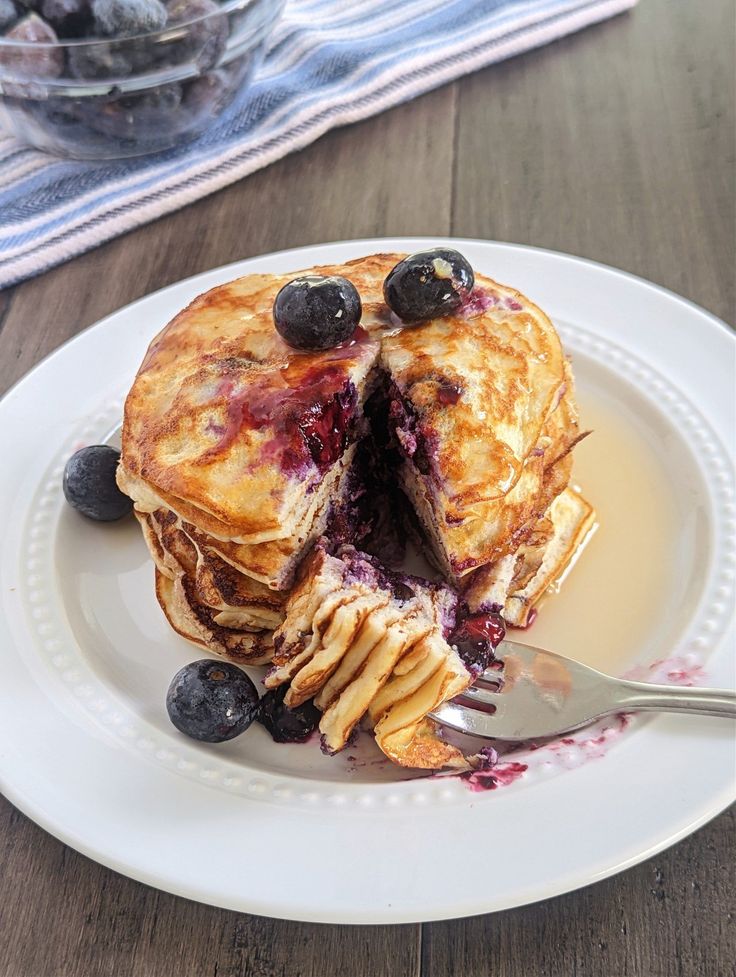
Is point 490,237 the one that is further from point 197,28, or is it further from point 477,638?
point 477,638

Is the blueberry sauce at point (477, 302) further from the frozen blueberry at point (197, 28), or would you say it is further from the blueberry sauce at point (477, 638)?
the frozen blueberry at point (197, 28)

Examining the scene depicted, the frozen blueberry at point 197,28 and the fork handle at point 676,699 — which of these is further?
the frozen blueberry at point 197,28

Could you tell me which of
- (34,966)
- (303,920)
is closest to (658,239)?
(303,920)

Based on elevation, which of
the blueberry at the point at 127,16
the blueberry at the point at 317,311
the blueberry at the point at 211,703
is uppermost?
the blueberry at the point at 127,16

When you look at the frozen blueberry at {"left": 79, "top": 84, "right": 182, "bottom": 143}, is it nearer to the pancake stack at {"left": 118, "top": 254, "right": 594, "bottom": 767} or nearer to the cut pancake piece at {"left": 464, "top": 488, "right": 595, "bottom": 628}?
the pancake stack at {"left": 118, "top": 254, "right": 594, "bottom": 767}

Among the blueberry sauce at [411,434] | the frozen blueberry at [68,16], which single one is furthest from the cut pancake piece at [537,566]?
the frozen blueberry at [68,16]

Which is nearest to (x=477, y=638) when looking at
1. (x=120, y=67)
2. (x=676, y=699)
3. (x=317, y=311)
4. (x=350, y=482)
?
(x=676, y=699)

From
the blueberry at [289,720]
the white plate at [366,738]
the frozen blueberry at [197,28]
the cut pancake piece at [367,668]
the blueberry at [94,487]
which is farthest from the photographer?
the frozen blueberry at [197,28]
